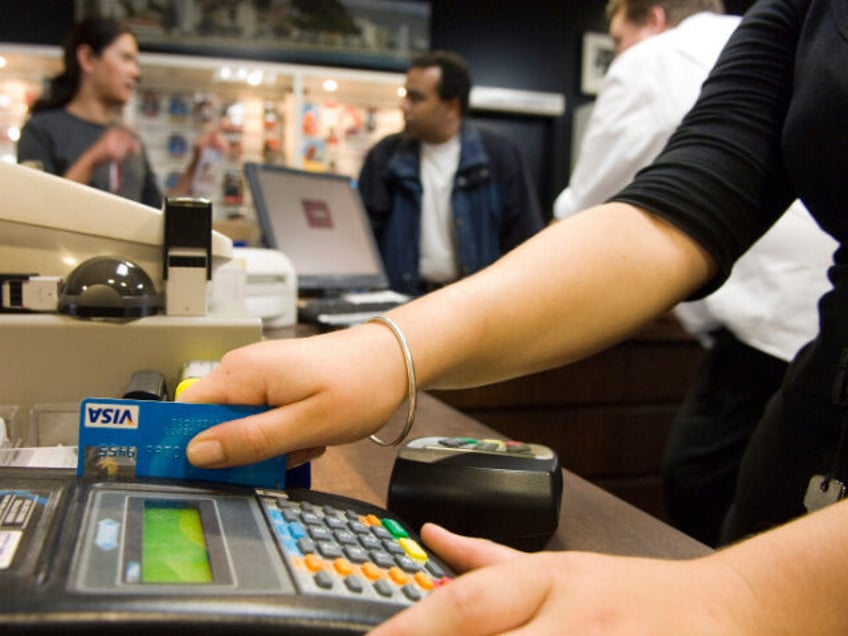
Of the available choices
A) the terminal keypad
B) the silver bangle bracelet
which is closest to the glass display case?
the silver bangle bracelet

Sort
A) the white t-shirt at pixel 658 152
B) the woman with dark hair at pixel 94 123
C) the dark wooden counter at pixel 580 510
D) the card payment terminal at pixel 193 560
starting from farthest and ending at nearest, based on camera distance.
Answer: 1. the woman with dark hair at pixel 94 123
2. the white t-shirt at pixel 658 152
3. the dark wooden counter at pixel 580 510
4. the card payment terminal at pixel 193 560

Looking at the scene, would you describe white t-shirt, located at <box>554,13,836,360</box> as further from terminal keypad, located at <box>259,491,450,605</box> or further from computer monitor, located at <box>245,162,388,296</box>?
terminal keypad, located at <box>259,491,450,605</box>

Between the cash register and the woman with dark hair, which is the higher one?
the woman with dark hair

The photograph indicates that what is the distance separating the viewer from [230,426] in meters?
0.48

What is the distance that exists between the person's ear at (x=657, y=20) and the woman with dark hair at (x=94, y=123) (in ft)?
4.67

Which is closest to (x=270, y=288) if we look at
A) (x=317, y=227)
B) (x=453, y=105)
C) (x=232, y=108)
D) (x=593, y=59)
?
(x=317, y=227)

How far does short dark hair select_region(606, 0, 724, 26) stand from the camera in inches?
76.1

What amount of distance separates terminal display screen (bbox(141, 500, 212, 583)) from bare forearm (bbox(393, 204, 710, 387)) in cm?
21

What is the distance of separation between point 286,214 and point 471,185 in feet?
3.33

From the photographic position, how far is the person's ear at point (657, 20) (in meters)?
1.96

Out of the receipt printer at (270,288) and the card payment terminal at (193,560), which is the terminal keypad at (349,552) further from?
the receipt printer at (270,288)

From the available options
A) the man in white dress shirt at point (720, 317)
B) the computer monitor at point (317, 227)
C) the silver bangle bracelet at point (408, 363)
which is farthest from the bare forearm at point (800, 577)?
the computer monitor at point (317, 227)

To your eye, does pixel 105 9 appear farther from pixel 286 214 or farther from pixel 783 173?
pixel 783 173

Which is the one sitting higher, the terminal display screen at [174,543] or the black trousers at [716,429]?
the terminal display screen at [174,543]
